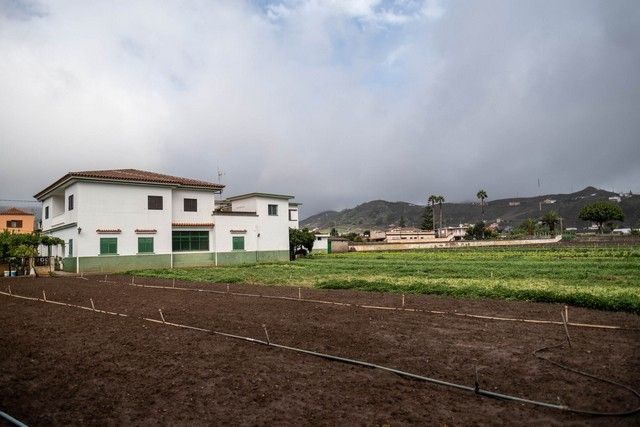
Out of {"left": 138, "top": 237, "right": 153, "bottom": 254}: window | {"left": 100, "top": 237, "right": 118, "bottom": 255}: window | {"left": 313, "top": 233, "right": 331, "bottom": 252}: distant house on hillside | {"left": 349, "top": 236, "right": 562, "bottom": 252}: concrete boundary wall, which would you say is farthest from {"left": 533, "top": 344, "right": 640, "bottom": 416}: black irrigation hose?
{"left": 313, "top": 233, "right": 331, "bottom": 252}: distant house on hillside

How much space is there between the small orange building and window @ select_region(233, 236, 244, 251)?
4804cm

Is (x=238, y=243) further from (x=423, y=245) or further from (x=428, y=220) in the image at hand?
(x=428, y=220)

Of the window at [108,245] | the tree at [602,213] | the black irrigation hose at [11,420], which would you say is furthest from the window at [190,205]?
the tree at [602,213]

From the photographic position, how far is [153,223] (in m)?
34.6

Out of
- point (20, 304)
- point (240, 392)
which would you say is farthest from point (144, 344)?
point (20, 304)

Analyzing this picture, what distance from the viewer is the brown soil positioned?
5824mm

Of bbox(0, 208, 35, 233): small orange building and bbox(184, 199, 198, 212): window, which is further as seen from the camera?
bbox(0, 208, 35, 233): small orange building

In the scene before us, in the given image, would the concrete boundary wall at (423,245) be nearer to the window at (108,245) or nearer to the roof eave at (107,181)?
the roof eave at (107,181)

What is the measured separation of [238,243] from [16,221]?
5110cm

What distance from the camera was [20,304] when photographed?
16.0 m

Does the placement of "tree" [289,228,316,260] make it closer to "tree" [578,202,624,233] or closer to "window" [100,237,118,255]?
"window" [100,237,118,255]

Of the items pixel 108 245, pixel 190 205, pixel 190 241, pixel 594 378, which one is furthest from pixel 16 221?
pixel 594 378

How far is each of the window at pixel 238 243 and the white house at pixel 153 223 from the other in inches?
3.6

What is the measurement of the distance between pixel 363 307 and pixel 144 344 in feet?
22.5
